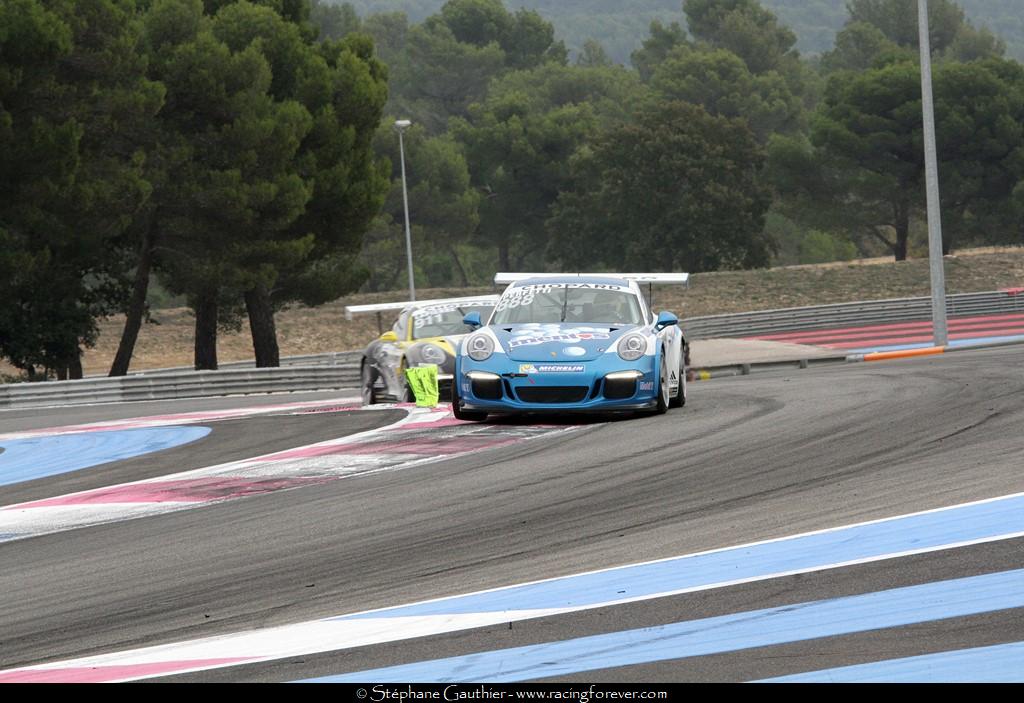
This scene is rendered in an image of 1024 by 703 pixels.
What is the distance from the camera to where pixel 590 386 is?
12.6 m

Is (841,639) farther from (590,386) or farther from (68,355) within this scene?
(68,355)

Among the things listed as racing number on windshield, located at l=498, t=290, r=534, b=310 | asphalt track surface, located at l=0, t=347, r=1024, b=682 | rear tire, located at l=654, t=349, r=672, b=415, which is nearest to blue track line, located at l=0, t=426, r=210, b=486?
asphalt track surface, located at l=0, t=347, r=1024, b=682

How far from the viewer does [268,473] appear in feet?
34.1

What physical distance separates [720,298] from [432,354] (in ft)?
150

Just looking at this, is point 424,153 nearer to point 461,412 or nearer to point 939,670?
point 461,412

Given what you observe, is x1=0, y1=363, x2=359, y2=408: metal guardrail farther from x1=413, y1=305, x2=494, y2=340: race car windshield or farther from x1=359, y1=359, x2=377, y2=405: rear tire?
x1=413, y1=305, x2=494, y2=340: race car windshield

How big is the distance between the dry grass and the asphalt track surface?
163ft

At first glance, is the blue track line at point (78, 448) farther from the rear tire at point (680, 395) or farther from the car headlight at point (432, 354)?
the rear tire at point (680, 395)

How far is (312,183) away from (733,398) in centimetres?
2791

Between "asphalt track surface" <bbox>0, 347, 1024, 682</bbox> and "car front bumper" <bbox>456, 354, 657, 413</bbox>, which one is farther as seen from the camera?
"car front bumper" <bbox>456, 354, 657, 413</bbox>

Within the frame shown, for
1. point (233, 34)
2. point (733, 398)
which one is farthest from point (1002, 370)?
point (233, 34)

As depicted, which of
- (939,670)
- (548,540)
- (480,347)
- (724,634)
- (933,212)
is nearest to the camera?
(939,670)

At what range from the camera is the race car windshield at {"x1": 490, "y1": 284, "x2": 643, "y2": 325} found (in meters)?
13.7

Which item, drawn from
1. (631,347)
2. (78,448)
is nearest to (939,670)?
(631,347)
